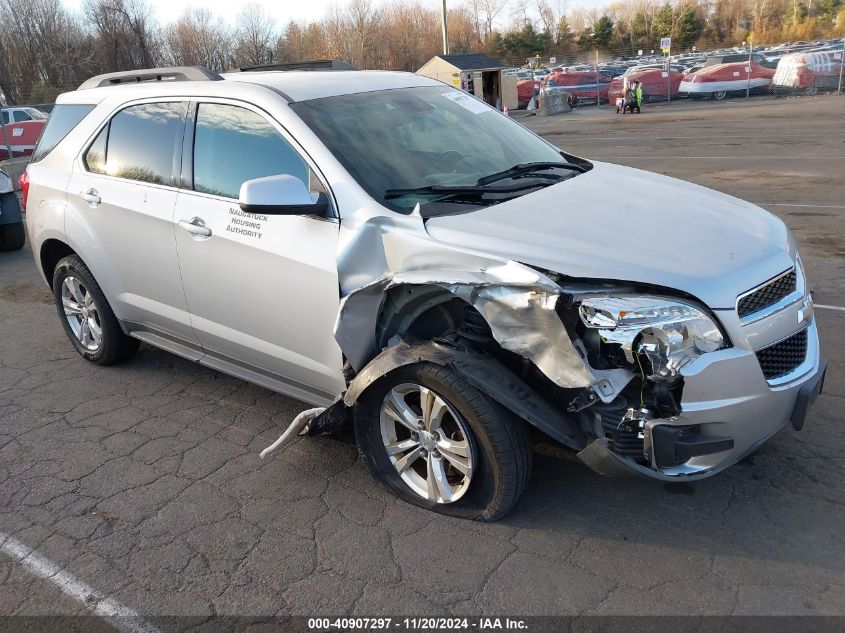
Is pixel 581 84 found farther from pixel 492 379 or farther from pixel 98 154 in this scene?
pixel 492 379

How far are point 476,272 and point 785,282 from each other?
4.34ft

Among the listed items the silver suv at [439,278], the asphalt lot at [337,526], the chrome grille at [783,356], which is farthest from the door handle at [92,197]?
the chrome grille at [783,356]

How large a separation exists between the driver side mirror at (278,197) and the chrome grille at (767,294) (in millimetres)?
1850

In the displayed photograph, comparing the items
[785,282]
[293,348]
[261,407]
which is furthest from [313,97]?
[785,282]

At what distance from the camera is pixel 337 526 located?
3.36m

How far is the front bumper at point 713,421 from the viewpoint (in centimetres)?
278

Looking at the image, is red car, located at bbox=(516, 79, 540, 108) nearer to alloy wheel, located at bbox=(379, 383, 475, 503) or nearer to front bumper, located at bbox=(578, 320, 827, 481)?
alloy wheel, located at bbox=(379, 383, 475, 503)

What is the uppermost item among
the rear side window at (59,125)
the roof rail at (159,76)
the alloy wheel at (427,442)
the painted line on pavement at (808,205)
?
the roof rail at (159,76)

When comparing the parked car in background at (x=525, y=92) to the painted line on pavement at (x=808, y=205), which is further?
the parked car in background at (x=525, y=92)

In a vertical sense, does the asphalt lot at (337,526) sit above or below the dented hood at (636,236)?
below

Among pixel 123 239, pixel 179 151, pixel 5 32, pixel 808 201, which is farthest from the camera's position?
pixel 5 32

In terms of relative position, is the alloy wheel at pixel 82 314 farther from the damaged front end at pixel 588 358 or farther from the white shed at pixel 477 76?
the white shed at pixel 477 76

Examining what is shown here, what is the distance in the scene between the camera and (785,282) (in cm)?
313

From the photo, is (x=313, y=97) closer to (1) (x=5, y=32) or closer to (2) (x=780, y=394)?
(2) (x=780, y=394)
